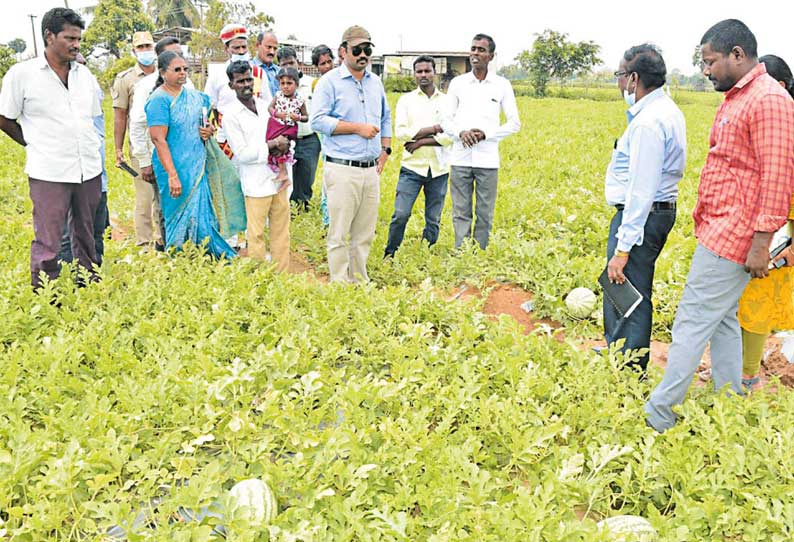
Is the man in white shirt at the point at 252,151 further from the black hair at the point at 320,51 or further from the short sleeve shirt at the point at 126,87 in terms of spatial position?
the black hair at the point at 320,51

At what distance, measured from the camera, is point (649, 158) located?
3.93 meters

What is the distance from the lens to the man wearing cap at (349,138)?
226 inches

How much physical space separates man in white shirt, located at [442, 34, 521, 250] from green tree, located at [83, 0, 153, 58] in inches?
1744

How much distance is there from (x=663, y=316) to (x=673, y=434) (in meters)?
2.40

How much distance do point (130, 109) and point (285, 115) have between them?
5.29 ft

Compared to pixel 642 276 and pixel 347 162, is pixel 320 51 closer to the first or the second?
pixel 347 162

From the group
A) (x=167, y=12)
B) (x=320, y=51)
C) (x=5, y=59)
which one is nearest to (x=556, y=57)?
(x=167, y=12)

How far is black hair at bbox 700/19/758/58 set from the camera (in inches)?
135

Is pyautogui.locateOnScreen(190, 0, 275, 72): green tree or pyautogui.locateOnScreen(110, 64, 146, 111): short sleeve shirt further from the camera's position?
pyautogui.locateOnScreen(190, 0, 275, 72): green tree

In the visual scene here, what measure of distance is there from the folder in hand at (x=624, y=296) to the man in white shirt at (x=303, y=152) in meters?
4.06

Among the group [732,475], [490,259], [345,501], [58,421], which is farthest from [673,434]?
[490,259]

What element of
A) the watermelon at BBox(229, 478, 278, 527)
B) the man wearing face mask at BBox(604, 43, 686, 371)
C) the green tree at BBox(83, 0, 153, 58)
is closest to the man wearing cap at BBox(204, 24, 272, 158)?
the man wearing face mask at BBox(604, 43, 686, 371)

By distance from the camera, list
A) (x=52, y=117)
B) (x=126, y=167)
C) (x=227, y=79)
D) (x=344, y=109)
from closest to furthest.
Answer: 1. (x=52, y=117)
2. (x=344, y=109)
3. (x=227, y=79)
4. (x=126, y=167)

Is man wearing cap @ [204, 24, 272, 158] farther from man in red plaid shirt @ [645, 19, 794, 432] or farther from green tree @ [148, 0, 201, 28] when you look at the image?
green tree @ [148, 0, 201, 28]
